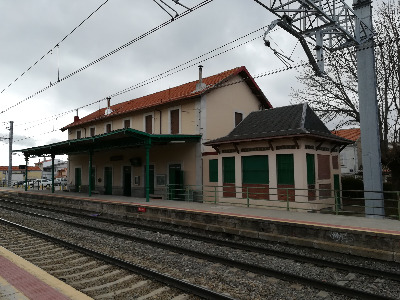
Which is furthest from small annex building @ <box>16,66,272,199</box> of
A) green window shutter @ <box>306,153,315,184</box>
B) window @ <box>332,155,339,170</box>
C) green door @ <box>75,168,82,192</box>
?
window @ <box>332,155,339,170</box>

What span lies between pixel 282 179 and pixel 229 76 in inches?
349

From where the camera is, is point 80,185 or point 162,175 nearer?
point 162,175

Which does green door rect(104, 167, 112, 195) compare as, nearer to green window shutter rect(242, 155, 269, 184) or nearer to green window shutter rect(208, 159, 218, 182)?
green window shutter rect(208, 159, 218, 182)

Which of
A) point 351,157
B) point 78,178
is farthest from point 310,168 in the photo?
point 351,157

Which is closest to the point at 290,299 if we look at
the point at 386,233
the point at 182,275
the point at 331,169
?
the point at 182,275

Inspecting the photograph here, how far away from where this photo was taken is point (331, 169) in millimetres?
15609

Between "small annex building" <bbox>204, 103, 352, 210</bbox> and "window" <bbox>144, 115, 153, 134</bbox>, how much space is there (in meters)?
6.08

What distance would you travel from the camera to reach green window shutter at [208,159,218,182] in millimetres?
17312

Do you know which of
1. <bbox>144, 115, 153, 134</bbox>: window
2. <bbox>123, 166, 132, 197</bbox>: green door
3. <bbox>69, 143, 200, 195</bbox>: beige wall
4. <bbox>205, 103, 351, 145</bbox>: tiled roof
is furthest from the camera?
<bbox>123, 166, 132, 197</bbox>: green door

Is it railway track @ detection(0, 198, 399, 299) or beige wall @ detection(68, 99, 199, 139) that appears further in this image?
beige wall @ detection(68, 99, 199, 139)

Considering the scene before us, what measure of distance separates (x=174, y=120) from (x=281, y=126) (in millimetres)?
7698

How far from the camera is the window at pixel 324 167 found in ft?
47.8

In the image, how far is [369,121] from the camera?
36.3ft

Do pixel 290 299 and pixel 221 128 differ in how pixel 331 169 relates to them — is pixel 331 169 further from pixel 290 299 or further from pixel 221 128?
pixel 290 299
